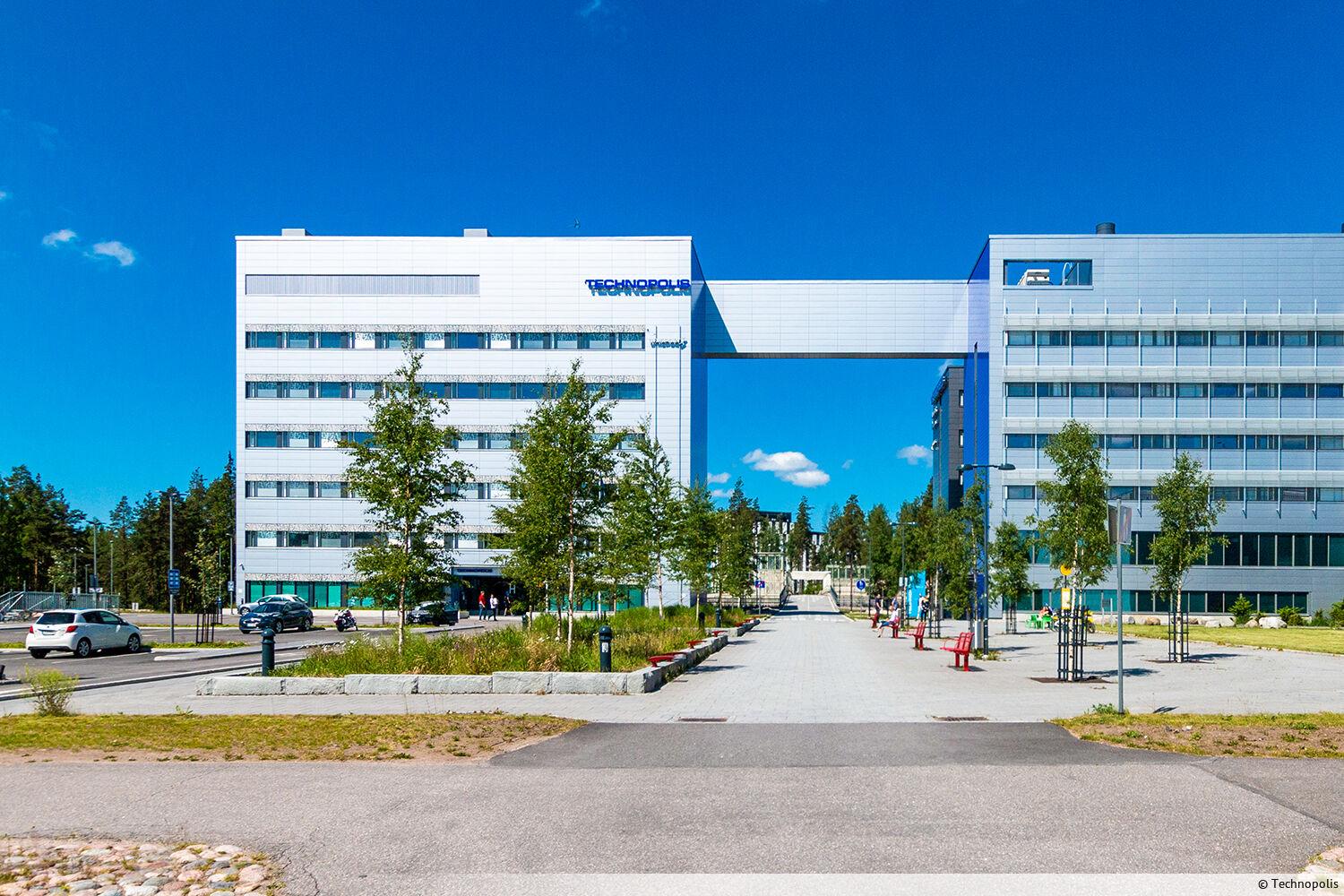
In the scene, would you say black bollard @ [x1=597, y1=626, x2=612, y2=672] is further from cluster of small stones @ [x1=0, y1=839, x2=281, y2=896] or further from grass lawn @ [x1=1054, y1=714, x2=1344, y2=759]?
cluster of small stones @ [x1=0, y1=839, x2=281, y2=896]

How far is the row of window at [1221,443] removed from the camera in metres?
67.6

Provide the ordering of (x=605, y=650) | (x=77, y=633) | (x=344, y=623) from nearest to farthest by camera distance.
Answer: (x=605, y=650)
(x=77, y=633)
(x=344, y=623)

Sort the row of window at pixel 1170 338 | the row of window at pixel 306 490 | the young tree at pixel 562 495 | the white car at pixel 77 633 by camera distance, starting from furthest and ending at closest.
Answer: the row of window at pixel 306 490
the row of window at pixel 1170 338
the white car at pixel 77 633
the young tree at pixel 562 495

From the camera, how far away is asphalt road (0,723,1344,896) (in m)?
7.08

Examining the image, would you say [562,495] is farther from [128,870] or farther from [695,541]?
[695,541]

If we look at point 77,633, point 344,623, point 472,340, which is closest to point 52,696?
point 77,633

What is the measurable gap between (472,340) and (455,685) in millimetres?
56845

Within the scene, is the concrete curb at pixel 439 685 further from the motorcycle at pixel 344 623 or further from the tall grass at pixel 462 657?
the motorcycle at pixel 344 623

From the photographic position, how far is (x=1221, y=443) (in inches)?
2670

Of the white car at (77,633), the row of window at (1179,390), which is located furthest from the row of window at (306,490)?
the white car at (77,633)

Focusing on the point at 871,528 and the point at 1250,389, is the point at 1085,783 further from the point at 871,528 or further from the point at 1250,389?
the point at 871,528

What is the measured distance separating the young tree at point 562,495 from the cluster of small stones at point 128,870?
15165 mm

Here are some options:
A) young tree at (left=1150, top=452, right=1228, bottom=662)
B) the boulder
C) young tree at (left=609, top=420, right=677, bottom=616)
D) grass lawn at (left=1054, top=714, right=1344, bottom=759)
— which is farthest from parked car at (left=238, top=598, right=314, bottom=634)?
grass lawn at (left=1054, top=714, right=1344, bottom=759)

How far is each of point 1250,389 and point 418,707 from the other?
67.6 m
